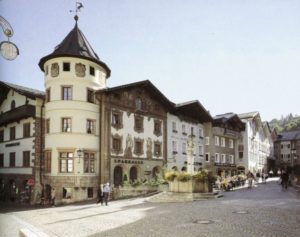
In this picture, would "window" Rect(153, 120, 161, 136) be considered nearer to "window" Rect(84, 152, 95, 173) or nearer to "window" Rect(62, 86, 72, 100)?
"window" Rect(84, 152, 95, 173)

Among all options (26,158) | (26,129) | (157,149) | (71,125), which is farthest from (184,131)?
(26,158)

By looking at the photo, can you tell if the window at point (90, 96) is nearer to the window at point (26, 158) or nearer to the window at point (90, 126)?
the window at point (90, 126)

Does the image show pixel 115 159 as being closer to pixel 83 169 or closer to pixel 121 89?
pixel 83 169

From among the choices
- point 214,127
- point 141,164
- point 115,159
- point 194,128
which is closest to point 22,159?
point 115,159

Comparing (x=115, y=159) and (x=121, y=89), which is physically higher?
(x=121, y=89)

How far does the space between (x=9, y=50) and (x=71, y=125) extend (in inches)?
899

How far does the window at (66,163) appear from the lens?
2894 cm

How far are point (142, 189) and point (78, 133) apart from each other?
7.85 meters

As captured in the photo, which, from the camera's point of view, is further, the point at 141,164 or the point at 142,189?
the point at 141,164

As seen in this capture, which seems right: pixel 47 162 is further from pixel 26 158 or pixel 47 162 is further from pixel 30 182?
pixel 26 158

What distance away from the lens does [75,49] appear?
31.3 metres

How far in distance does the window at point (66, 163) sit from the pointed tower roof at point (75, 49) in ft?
30.8

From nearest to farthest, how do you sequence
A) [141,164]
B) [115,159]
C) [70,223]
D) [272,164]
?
[70,223], [115,159], [141,164], [272,164]

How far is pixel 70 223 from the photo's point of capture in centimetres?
1470
